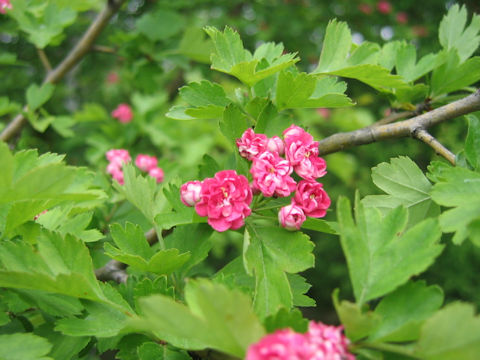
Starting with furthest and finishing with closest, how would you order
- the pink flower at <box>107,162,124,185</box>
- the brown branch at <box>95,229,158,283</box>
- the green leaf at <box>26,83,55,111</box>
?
1. the green leaf at <box>26,83,55,111</box>
2. the pink flower at <box>107,162,124,185</box>
3. the brown branch at <box>95,229,158,283</box>

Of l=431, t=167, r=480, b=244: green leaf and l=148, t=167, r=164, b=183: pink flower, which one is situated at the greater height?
l=431, t=167, r=480, b=244: green leaf

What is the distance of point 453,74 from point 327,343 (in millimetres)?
741

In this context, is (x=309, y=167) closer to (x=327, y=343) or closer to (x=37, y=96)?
(x=327, y=343)

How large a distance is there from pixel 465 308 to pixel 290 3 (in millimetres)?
3564

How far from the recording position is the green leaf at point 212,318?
49 centimetres

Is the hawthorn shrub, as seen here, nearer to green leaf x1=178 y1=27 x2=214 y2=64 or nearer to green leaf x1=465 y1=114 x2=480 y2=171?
green leaf x1=465 y1=114 x2=480 y2=171

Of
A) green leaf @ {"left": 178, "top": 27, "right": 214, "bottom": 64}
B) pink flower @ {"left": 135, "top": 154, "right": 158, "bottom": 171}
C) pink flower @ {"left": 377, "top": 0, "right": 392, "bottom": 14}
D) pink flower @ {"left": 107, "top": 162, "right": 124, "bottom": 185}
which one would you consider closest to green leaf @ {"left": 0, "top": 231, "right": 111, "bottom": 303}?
pink flower @ {"left": 107, "top": 162, "right": 124, "bottom": 185}

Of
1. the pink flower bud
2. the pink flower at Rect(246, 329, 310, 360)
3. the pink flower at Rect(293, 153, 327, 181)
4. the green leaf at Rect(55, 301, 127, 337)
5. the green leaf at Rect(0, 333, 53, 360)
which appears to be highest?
the pink flower bud

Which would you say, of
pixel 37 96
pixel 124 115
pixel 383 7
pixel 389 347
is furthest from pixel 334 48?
pixel 383 7

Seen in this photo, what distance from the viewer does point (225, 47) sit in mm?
856

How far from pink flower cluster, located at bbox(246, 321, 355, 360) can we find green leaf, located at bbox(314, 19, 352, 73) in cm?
54

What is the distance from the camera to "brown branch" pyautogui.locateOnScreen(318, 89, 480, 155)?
2.87ft

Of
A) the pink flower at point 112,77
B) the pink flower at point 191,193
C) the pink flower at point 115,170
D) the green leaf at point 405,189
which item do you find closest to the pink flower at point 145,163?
the pink flower at point 115,170

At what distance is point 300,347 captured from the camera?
485 mm
